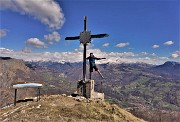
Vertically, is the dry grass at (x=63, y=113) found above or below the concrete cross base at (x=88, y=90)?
below

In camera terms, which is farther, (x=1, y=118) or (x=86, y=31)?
(x=86, y=31)

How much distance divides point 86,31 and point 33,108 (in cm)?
1681

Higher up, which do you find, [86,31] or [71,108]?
[86,31]

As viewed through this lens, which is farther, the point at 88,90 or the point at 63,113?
the point at 88,90

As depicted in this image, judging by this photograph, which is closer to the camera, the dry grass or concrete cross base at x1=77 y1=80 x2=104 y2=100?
the dry grass

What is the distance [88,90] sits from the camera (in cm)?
3931

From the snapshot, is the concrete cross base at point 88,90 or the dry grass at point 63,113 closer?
the dry grass at point 63,113

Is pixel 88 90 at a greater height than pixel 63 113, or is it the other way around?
pixel 88 90

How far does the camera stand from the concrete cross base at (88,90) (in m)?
39.2

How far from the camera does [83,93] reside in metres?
39.9

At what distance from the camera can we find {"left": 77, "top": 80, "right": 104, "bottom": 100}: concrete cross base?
129ft

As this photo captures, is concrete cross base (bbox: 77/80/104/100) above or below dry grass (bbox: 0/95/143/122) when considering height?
above

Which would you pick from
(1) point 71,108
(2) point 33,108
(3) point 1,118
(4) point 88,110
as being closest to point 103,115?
(4) point 88,110

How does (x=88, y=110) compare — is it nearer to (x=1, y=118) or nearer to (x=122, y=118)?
(x=122, y=118)
